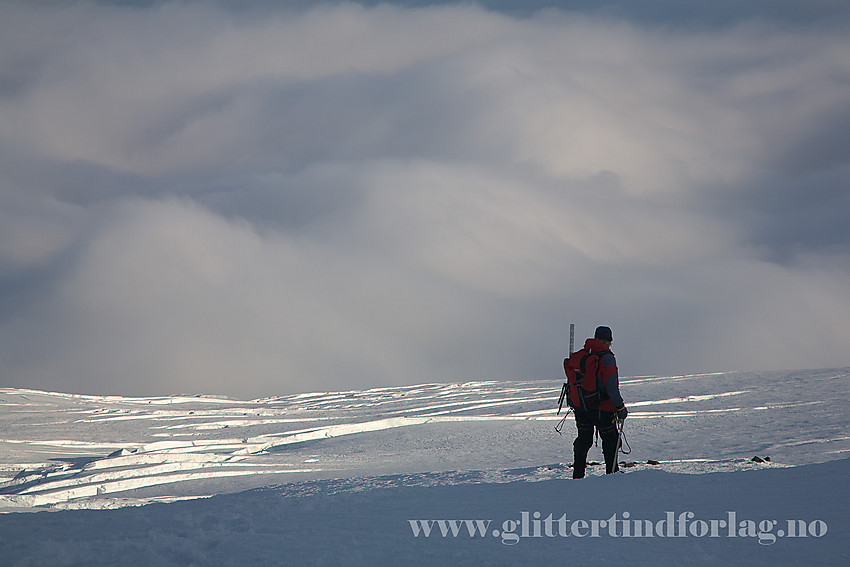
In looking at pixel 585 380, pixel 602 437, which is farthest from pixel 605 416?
pixel 585 380

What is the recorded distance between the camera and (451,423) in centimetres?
1422

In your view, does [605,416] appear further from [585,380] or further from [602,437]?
[585,380]

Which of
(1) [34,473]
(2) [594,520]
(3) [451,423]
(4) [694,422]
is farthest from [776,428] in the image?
(1) [34,473]

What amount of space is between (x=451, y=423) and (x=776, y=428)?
6.50 meters

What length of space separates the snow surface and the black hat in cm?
151

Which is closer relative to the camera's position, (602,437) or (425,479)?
(425,479)

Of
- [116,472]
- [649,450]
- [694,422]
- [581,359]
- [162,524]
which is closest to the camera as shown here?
[162,524]

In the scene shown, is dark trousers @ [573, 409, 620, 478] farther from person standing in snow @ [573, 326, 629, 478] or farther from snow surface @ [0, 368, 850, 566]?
snow surface @ [0, 368, 850, 566]

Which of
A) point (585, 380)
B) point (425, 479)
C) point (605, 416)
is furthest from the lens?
point (585, 380)

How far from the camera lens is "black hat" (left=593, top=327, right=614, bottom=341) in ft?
24.3

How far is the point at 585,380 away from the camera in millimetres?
7371

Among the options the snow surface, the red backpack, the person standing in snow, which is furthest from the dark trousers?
the snow surface

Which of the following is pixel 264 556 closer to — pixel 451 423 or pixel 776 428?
pixel 776 428

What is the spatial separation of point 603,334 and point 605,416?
37.5 inches
